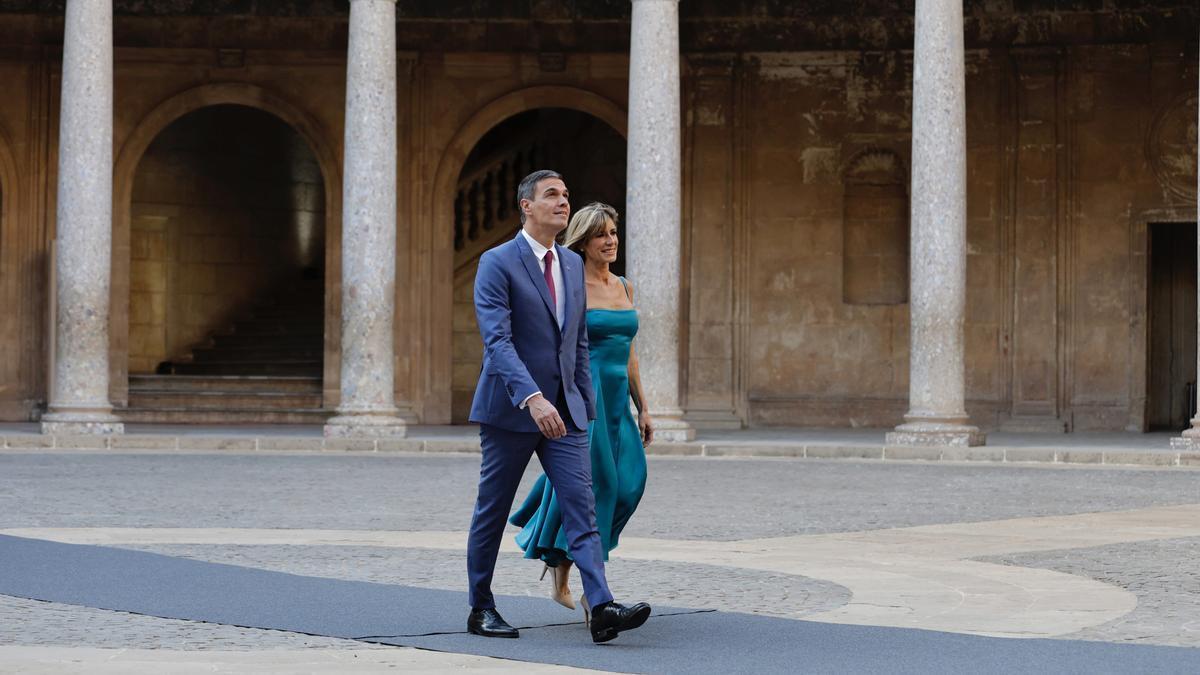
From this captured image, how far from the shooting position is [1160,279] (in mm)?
25812

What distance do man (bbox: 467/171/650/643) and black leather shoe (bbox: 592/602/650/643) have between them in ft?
0.50

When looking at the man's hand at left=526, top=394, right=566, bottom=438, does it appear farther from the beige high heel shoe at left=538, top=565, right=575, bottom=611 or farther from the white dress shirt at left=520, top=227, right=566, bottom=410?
the beige high heel shoe at left=538, top=565, right=575, bottom=611

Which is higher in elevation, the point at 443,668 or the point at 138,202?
the point at 138,202

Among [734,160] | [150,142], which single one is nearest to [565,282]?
[734,160]

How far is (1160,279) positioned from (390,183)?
38.2 feet

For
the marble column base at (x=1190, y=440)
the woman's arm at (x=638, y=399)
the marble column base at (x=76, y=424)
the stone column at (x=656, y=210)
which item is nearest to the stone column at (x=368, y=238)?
the marble column base at (x=76, y=424)

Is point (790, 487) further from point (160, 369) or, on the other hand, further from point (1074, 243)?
point (160, 369)

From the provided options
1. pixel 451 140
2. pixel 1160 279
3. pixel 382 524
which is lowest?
pixel 382 524

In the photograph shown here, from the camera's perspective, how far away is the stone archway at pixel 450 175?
2647 centimetres

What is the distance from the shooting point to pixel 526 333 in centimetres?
700

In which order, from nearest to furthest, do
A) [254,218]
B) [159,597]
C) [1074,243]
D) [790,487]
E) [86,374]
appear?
[159,597]
[790,487]
[86,374]
[1074,243]
[254,218]

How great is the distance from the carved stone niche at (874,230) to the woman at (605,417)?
18980mm

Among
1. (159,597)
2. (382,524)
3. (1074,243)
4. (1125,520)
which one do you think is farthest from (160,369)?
(159,597)

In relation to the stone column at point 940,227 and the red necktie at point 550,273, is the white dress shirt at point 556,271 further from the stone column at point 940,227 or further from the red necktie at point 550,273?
the stone column at point 940,227
